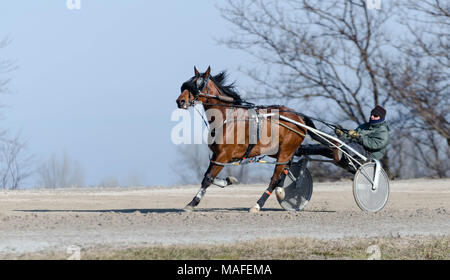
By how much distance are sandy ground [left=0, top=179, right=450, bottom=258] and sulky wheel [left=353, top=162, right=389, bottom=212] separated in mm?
223

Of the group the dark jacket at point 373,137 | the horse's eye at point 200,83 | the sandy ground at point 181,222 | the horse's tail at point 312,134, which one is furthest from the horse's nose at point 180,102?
the dark jacket at point 373,137

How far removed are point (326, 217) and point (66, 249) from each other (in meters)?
4.95

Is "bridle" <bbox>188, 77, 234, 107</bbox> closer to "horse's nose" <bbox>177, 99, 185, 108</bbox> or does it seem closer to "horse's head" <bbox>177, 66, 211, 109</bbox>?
"horse's head" <bbox>177, 66, 211, 109</bbox>

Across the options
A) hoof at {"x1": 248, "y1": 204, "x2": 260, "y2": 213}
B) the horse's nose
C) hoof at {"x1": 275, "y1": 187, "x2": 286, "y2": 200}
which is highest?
the horse's nose

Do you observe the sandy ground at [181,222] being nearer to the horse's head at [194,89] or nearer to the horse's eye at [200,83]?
the horse's head at [194,89]

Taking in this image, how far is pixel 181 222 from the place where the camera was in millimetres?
11305

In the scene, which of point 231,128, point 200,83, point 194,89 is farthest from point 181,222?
point 200,83

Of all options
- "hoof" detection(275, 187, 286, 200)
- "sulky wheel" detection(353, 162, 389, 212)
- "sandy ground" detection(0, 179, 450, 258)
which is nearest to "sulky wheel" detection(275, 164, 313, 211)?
"sandy ground" detection(0, 179, 450, 258)

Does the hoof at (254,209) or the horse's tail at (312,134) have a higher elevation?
the horse's tail at (312,134)

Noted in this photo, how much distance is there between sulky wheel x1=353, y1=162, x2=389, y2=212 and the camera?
43.0ft

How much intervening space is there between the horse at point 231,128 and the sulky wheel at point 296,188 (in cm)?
78

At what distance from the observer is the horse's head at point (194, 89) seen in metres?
12.0

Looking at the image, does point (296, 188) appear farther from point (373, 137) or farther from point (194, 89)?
point (194, 89)

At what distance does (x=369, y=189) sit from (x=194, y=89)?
3456 mm
